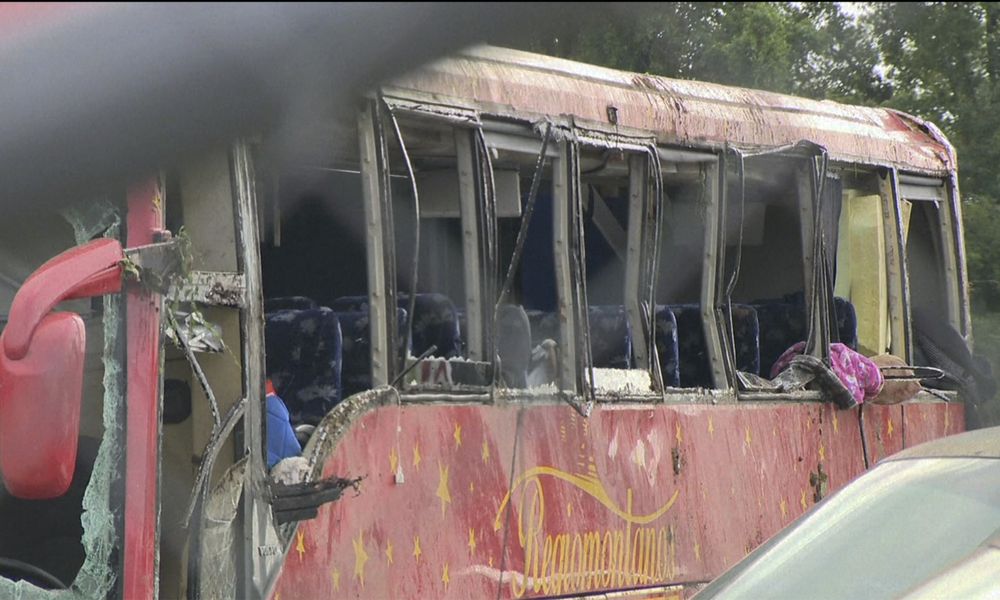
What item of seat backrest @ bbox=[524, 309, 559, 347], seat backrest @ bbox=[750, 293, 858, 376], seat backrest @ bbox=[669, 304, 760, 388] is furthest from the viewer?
seat backrest @ bbox=[750, 293, 858, 376]

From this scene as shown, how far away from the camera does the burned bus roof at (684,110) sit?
18.2 ft

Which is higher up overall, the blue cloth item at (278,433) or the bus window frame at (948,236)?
the bus window frame at (948,236)

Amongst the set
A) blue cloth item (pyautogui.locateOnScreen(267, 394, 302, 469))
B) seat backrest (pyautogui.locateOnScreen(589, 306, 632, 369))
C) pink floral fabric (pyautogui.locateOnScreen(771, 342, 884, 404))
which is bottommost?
blue cloth item (pyautogui.locateOnScreen(267, 394, 302, 469))

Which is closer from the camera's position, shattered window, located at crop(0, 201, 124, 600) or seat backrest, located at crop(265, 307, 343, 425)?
shattered window, located at crop(0, 201, 124, 600)

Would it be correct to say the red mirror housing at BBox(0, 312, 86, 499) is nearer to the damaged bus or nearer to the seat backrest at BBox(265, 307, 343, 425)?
A: the damaged bus

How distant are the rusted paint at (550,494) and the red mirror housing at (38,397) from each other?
1.38 m

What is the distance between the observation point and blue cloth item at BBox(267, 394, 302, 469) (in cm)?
462

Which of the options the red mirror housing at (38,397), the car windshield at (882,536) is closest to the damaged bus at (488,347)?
the red mirror housing at (38,397)

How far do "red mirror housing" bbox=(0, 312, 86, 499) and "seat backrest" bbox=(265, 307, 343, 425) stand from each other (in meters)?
1.82

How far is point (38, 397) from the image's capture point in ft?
10.7

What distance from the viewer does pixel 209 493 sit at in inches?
171

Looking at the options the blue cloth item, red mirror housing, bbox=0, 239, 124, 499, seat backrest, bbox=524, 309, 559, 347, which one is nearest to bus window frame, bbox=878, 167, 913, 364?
seat backrest, bbox=524, 309, 559, 347

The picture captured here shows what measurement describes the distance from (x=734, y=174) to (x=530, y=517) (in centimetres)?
223

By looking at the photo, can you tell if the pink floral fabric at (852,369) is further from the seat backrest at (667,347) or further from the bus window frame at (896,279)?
the seat backrest at (667,347)
